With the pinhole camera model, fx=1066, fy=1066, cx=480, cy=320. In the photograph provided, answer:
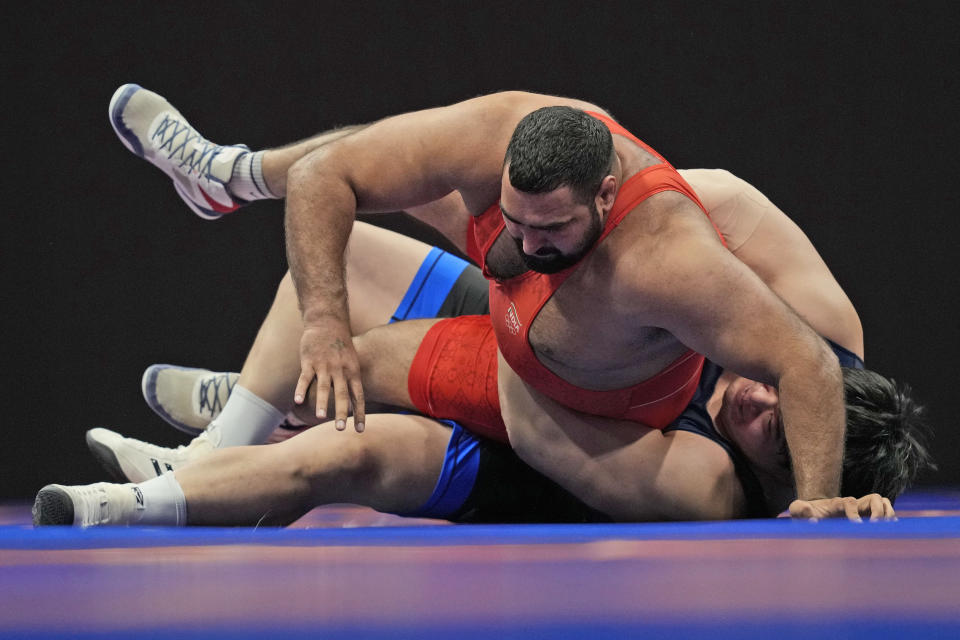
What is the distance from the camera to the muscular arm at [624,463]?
1462 millimetres

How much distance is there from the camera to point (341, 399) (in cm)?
134

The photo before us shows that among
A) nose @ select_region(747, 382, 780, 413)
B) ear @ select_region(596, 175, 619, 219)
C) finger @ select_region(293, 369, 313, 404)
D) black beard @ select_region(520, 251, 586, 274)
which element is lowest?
nose @ select_region(747, 382, 780, 413)

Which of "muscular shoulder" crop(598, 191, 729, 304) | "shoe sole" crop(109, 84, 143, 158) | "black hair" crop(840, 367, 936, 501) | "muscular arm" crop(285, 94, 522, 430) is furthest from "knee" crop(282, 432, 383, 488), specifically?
"shoe sole" crop(109, 84, 143, 158)

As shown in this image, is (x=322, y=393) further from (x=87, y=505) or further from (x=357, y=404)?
(x=87, y=505)

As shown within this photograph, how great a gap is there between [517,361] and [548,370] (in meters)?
0.05

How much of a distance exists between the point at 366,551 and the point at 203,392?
1.08 metres

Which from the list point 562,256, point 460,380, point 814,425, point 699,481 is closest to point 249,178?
point 460,380

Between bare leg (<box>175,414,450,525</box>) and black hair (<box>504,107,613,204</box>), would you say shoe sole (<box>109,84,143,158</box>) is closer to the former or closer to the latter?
bare leg (<box>175,414,450,525</box>)

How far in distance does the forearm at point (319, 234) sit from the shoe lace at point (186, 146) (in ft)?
1.88

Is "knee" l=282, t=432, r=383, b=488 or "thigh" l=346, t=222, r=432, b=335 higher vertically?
"thigh" l=346, t=222, r=432, b=335

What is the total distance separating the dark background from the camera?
289cm

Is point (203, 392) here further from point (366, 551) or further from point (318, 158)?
point (366, 551)

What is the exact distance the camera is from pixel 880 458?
1546mm

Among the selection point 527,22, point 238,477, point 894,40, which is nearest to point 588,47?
point 527,22
